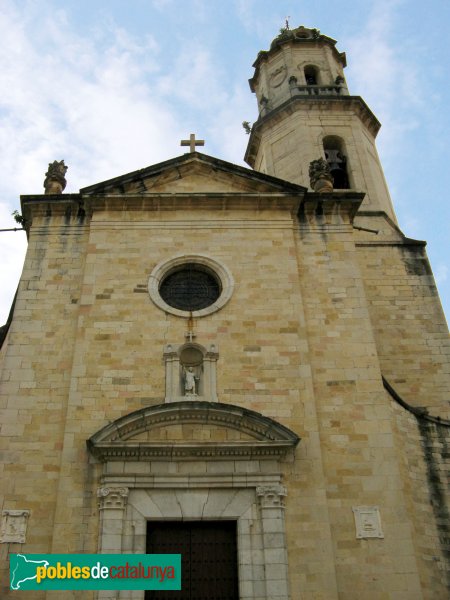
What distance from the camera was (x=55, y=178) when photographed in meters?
14.5

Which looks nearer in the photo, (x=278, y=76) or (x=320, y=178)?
(x=320, y=178)

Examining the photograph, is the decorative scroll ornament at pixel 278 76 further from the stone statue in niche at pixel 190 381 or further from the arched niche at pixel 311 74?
the stone statue in niche at pixel 190 381

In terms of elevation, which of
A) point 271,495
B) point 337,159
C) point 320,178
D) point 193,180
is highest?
point 337,159

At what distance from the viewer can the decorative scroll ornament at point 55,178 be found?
14.3 meters

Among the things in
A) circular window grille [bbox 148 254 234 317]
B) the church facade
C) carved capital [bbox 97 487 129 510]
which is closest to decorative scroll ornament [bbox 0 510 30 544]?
the church facade

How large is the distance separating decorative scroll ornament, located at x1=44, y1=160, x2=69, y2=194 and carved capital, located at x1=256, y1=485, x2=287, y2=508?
26.0 feet

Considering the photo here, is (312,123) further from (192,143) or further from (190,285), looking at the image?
(190,285)

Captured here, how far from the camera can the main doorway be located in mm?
9516

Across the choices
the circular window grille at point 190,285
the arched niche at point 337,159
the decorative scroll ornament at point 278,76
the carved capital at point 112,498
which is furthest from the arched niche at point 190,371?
the decorative scroll ornament at point 278,76

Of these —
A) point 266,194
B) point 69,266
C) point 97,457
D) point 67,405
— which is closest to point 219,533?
point 97,457

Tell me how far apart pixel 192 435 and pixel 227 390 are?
40.8 inches

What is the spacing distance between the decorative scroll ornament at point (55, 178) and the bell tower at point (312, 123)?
19.6 ft

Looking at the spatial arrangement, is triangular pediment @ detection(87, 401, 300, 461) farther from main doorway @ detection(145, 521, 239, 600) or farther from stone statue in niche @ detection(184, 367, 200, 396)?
main doorway @ detection(145, 521, 239, 600)

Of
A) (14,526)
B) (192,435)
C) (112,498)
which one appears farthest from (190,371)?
(14,526)
